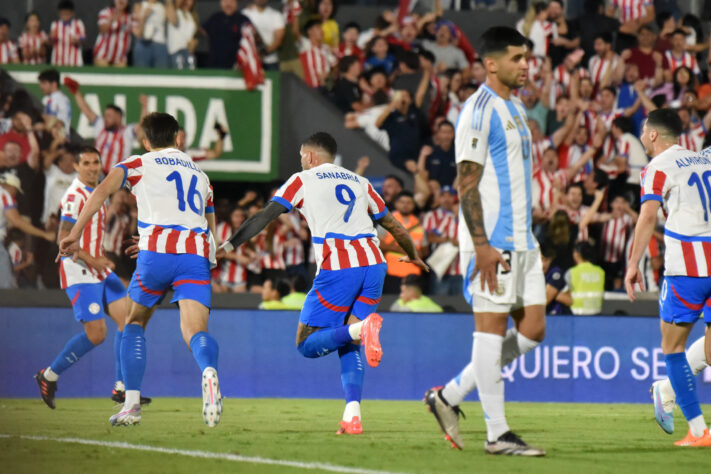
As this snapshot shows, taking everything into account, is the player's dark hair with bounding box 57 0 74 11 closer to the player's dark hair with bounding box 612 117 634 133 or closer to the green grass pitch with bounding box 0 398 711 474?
the green grass pitch with bounding box 0 398 711 474

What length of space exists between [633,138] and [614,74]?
1.76m

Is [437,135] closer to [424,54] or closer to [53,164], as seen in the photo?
[424,54]

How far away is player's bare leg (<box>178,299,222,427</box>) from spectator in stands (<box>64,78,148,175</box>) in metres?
8.13

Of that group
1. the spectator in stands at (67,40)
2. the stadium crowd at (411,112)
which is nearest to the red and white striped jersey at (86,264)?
the stadium crowd at (411,112)

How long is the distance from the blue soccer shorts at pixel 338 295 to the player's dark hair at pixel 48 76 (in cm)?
886

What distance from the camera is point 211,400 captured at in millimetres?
7812

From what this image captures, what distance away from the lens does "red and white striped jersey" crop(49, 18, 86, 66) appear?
695 inches

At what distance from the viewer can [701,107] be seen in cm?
1750

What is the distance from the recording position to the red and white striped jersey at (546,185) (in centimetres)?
1606

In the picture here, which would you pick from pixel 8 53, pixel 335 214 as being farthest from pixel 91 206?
pixel 8 53

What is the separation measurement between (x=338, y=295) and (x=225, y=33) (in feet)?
30.8

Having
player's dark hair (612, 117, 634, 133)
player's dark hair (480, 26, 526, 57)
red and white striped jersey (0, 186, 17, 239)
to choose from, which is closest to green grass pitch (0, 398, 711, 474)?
player's dark hair (480, 26, 526, 57)

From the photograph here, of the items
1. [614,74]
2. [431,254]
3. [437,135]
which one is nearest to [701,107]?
[614,74]

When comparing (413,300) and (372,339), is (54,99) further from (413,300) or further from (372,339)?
(372,339)
